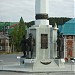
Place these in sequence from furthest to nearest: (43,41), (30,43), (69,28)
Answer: (69,28) < (43,41) < (30,43)

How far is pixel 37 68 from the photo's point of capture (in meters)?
21.7

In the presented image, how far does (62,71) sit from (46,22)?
4.42 metres

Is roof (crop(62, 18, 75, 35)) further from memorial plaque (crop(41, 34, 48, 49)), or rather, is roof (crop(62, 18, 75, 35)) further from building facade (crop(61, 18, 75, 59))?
memorial plaque (crop(41, 34, 48, 49))

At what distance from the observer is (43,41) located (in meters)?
23.1

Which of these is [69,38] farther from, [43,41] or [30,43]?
[30,43]

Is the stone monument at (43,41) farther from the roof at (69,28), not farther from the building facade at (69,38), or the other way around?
the roof at (69,28)

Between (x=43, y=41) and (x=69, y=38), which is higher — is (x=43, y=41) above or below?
below

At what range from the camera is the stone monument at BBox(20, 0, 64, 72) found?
2241 centimetres

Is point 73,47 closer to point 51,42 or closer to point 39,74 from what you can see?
point 51,42

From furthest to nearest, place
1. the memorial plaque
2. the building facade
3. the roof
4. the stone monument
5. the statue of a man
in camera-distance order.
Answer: the roof → the building facade → the memorial plaque → the statue of a man → the stone monument

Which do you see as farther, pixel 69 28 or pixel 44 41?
pixel 69 28

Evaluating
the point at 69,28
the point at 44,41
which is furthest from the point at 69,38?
the point at 44,41

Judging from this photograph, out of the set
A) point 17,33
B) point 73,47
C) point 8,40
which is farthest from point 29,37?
point 8,40

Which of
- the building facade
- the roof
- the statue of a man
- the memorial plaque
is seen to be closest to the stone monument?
the memorial plaque
